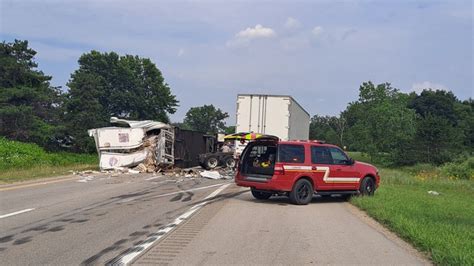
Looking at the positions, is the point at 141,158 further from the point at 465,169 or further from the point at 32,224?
the point at 465,169

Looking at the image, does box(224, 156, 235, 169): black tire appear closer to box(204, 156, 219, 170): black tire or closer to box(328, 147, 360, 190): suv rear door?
box(204, 156, 219, 170): black tire

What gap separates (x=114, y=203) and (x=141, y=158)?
526 inches

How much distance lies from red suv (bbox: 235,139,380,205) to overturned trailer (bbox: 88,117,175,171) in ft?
40.3

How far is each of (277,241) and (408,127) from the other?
6822cm

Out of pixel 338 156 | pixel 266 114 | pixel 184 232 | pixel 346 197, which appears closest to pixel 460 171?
pixel 266 114

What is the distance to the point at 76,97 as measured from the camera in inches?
2090

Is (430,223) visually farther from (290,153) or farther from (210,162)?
(210,162)

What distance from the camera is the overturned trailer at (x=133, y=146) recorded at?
26.2 meters

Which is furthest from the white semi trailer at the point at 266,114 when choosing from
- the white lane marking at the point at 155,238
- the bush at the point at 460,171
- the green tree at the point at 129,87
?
the green tree at the point at 129,87

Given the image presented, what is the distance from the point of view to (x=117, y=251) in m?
7.59

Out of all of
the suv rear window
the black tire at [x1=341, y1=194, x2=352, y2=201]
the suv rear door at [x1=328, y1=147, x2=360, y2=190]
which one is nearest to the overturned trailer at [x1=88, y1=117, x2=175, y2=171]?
the suv rear window

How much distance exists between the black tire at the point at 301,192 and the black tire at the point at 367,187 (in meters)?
2.31

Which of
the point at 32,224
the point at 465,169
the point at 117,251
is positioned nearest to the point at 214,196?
the point at 32,224

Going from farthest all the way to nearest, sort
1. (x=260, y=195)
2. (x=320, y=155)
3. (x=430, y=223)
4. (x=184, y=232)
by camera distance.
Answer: (x=260, y=195) < (x=320, y=155) < (x=430, y=223) < (x=184, y=232)
